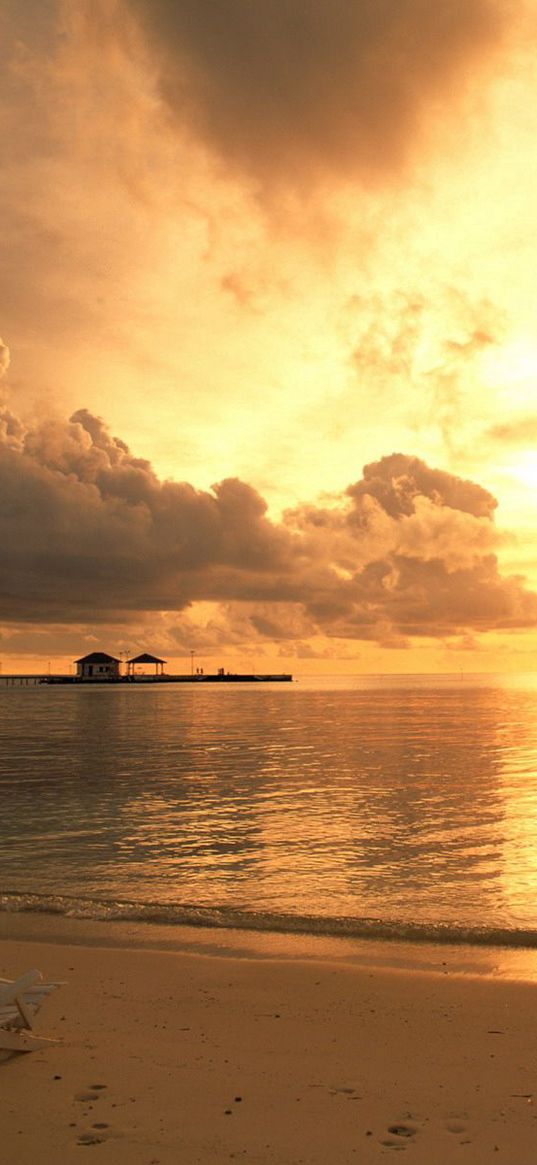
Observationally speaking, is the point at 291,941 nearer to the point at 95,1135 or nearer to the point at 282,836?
the point at 95,1135

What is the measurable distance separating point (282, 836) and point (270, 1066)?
1546cm

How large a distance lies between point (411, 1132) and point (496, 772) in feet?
120

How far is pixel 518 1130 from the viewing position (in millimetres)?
6746

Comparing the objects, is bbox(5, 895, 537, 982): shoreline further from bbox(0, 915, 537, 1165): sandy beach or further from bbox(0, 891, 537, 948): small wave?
bbox(0, 915, 537, 1165): sandy beach

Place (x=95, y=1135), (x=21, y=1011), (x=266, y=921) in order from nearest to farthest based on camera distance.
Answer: (x=95, y=1135) < (x=21, y=1011) < (x=266, y=921)

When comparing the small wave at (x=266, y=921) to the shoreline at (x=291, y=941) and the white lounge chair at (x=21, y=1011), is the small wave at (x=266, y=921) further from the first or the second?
the white lounge chair at (x=21, y=1011)

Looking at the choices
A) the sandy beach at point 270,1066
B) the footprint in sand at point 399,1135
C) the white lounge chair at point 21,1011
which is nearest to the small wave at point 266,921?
the sandy beach at point 270,1066

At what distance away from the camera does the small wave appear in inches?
525

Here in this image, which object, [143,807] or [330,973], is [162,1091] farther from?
[143,807]

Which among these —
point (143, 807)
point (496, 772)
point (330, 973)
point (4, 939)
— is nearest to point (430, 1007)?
point (330, 973)

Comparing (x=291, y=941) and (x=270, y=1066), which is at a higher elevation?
(x=270, y=1066)

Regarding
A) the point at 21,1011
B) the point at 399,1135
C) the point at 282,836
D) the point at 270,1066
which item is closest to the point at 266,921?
the point at 270,1066

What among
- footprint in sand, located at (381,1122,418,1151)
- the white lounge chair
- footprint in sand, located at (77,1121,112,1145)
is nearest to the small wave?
the white lounge chair

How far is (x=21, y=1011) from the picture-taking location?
833 cm
